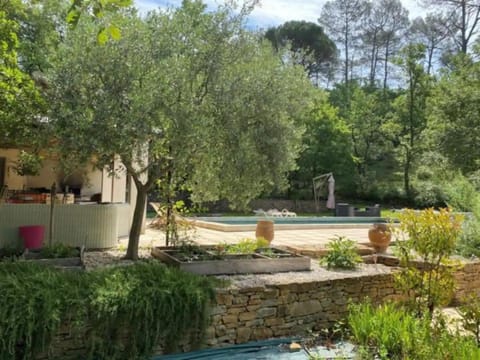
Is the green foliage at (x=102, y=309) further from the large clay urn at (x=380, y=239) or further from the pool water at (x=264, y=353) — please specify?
the large clay urn at (x=380, y=239)

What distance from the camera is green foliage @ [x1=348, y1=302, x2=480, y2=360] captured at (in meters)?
4.39

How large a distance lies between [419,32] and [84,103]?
3822cm

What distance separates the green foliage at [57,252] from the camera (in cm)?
688

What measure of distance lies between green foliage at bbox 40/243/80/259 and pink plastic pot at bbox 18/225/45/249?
672 millimetres

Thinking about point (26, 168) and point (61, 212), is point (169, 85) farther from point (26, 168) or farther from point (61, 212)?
point (61, 212)

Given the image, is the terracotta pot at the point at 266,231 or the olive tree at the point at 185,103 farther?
the terracotta pot at the point at 266,231

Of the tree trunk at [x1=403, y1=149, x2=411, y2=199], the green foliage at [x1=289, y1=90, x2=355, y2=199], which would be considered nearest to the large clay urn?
the green foliage at [x1=289, y1=90, x2=355, y2=199]

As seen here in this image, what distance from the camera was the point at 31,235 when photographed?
7.67 m

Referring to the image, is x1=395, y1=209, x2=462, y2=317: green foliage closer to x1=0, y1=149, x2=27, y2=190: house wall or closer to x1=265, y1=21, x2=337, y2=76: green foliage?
x1=0, y1=149, x2=27, y2=190: house wall

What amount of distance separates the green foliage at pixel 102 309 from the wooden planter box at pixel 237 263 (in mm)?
925

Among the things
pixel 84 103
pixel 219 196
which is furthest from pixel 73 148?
pixel 219 196

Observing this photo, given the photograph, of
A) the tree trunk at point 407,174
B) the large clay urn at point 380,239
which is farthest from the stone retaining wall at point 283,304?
the tree trunk at point 407,174

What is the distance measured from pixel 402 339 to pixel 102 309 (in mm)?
3598

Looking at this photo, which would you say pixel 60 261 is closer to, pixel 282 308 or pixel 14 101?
pixel 14 101
